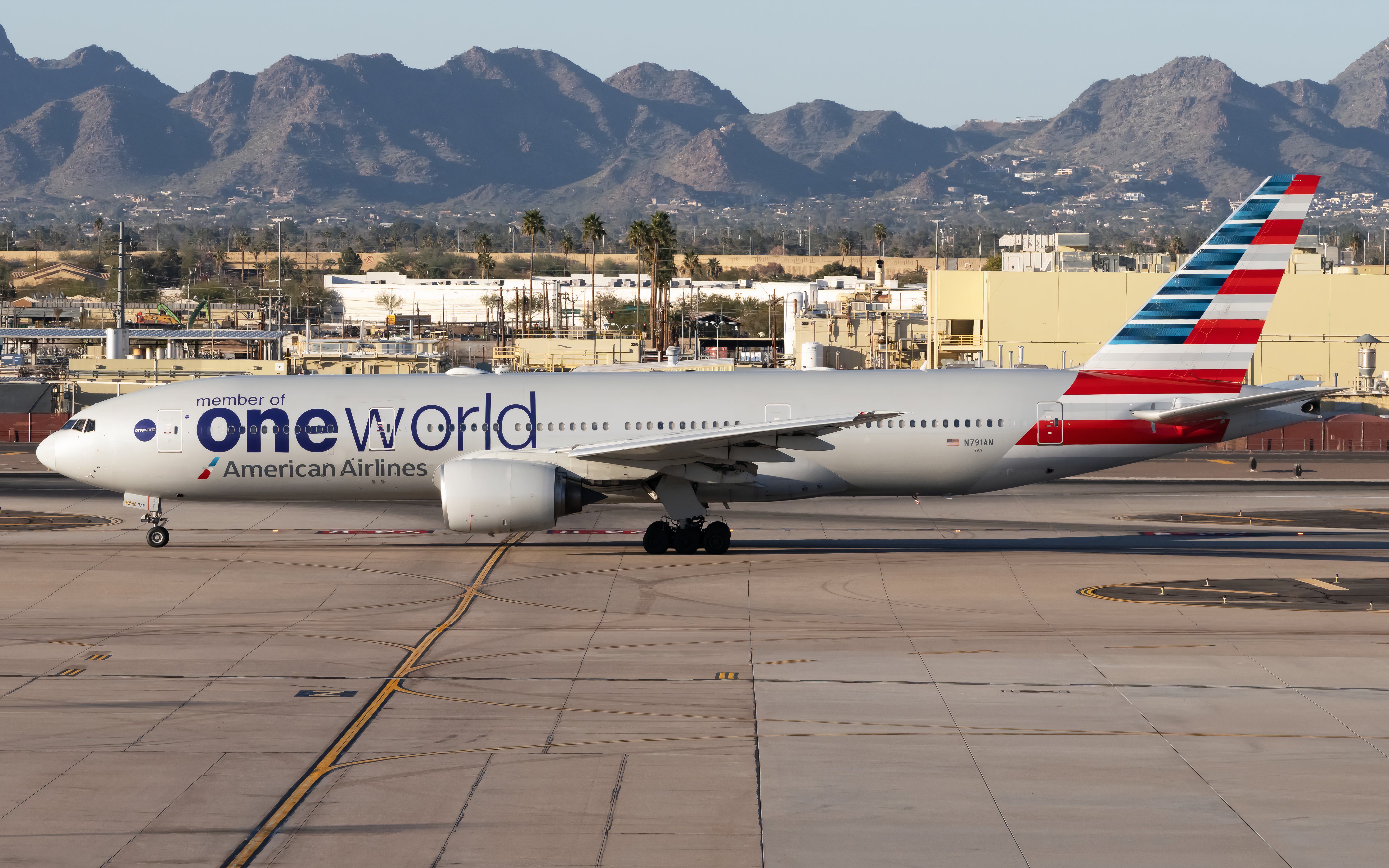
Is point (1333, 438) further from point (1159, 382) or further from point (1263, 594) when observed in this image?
point (1263, 594)

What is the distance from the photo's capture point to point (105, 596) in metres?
26.1

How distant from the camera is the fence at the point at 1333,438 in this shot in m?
59.2

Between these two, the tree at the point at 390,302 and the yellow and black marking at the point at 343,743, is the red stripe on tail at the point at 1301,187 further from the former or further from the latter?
the tree at the point at 390,302

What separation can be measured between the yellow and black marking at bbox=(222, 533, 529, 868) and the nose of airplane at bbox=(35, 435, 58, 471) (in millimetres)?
11809

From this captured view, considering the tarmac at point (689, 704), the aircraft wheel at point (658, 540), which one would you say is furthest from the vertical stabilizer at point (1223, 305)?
the aircraft wheel at point (658, 540)

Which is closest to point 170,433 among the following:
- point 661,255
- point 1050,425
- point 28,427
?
point 1050,425

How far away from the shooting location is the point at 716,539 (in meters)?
31.0

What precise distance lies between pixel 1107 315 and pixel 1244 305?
45040 mm

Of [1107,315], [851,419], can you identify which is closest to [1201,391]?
[851,419]

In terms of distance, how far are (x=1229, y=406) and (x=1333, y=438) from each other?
3354 centimetres

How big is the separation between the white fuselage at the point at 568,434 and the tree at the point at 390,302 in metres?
150

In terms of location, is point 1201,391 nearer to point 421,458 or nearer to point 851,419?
point 851,419

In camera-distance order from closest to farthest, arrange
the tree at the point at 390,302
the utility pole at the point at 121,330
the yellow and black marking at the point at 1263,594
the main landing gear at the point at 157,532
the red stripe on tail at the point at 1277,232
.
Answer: the yellow and black marking at the point at 1263,594, the red stripe on tail at the point at 1277,232, the main landing gear at the point at 157,532, the utility pole at the point at 121,330, the tree at the point at 390,302

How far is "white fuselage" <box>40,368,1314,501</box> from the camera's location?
31.0 metres
